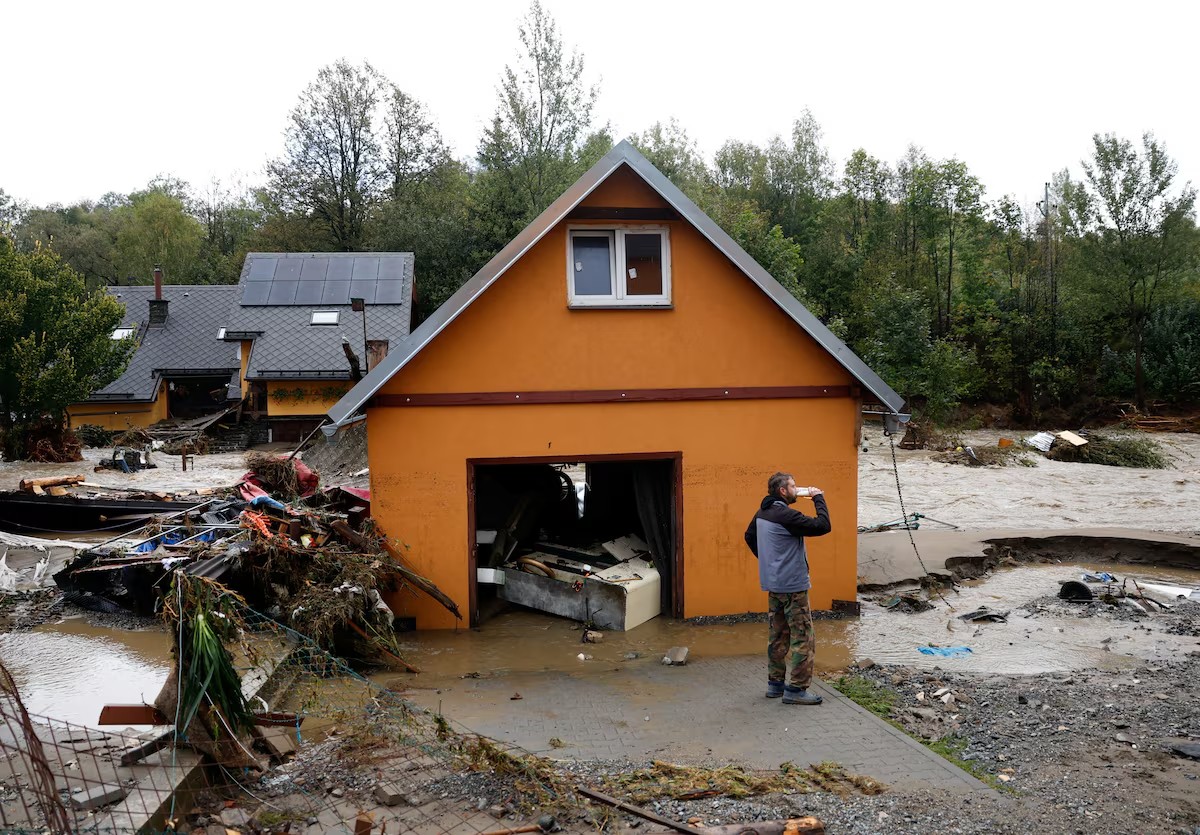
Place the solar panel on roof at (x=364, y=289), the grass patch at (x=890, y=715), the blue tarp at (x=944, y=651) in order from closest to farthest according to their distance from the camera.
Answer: the grass patch at (x=890, y=715)
the blue tarp at (x=944, y=651)
the solar panel on roof at (x=364, y=289)

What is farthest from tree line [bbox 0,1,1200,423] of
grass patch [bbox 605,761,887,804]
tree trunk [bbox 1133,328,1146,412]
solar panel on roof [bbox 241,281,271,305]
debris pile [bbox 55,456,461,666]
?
grass patch [bbox 605,761,887,804]

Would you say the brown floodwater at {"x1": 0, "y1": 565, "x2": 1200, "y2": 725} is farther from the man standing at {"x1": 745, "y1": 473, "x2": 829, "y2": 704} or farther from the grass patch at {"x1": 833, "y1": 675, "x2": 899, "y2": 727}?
the man standing at {"x1": 745, "y1": 473, "x2": 829, "y2": 704}

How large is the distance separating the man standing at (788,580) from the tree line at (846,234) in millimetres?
27338

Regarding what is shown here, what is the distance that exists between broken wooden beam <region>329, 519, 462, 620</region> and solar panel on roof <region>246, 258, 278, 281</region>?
26.7m

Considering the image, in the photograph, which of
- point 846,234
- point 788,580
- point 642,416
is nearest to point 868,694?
point 788,580

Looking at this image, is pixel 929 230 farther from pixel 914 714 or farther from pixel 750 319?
pixel 914 714

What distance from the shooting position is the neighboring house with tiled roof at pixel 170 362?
32812 mm

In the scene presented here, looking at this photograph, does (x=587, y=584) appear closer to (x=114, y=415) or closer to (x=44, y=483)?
(x=44, y=483)

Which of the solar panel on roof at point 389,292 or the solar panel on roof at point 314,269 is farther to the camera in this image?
the solar panel on roof at point 314,269

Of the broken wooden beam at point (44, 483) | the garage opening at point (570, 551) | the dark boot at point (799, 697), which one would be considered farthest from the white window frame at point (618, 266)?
the broken wooden beam at point (44, 483)

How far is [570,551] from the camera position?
12.1 metres

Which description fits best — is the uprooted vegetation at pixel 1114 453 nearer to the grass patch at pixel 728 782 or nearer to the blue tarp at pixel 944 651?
the blue tarp at pixel 944 651

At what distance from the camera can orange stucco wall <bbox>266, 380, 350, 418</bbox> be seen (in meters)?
31.5

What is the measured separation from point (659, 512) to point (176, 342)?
99.8 ft
